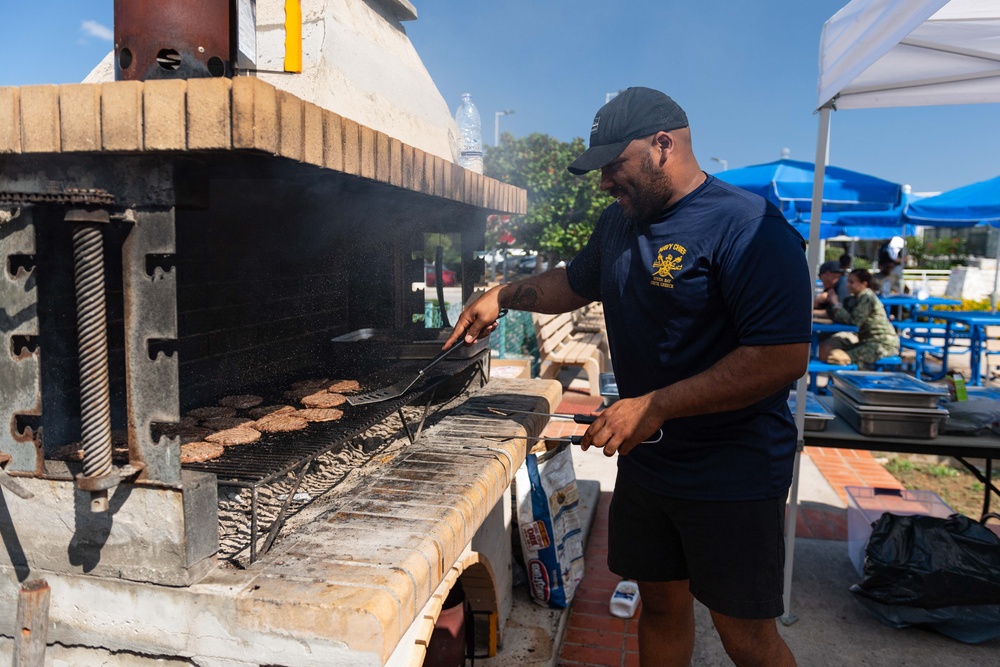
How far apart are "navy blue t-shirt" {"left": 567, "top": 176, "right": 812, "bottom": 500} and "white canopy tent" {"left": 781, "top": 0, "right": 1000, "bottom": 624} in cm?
112

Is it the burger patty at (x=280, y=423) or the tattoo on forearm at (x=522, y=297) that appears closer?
the burger patty at (x=280, y=423)

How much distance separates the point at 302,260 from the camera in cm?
375

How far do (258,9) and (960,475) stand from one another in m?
6.39

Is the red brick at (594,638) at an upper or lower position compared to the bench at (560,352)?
lower

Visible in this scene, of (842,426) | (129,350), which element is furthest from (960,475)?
(129,350)

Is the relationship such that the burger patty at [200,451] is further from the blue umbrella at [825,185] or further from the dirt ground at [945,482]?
the blue umbrella at [825,185]

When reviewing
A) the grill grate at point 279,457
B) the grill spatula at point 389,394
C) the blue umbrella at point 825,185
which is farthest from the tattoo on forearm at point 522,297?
the blue umbrella at point 825,185

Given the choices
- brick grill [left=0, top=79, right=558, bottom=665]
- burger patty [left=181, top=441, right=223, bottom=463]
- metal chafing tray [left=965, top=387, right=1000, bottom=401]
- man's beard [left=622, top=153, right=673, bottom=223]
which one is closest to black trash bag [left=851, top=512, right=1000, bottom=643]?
metal chafing tray [left=965, top=387, right=1000, bottom=401]

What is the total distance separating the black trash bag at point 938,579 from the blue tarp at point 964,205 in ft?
22.1

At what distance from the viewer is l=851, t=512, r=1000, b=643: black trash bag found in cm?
340

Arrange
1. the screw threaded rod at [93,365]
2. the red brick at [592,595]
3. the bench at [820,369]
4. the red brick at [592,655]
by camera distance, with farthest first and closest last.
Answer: the bench at [820,369], the red brick at [592,595], the red brick at [592,655], the screw threaded rod at [93,365]

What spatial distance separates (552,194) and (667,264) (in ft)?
46.0

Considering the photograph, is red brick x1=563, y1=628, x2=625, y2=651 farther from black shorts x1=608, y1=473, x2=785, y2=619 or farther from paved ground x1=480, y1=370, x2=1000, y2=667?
black shorts x1=608, y1=473, x2=785, y2=619

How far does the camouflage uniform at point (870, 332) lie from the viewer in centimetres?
773
